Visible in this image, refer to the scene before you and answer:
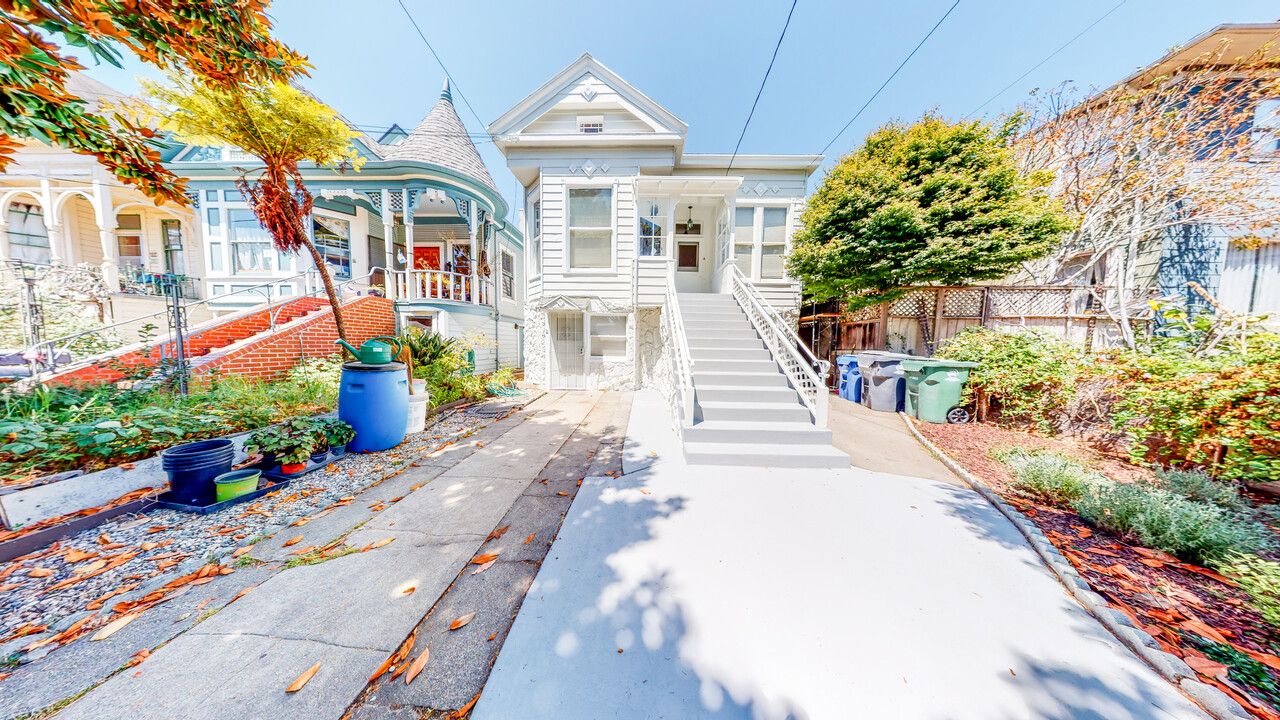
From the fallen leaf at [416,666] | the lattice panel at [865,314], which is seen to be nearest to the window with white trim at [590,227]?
the lattice panel at [865,314]

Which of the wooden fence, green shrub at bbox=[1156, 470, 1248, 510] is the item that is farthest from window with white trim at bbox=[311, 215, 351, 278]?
green shrub at bbox=[1156, 470, 1248, 510]

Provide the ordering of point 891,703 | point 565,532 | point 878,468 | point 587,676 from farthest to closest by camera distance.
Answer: point 878,468, point 565,532, point 587,676, point 891,703

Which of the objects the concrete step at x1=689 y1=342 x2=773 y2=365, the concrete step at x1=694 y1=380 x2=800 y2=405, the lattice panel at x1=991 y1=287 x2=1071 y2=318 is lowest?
the concrete step at x1=694 y1=380 x2=800 y2=405

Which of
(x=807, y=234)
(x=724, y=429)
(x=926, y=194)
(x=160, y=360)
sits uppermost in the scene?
(x=926, y=194)

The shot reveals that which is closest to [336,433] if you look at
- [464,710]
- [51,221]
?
[464,710]

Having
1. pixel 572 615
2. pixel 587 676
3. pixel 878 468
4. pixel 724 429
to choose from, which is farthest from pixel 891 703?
pixel 878 468

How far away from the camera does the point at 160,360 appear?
186 inches

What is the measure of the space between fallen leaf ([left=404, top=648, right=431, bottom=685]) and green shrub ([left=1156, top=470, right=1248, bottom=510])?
5.66m

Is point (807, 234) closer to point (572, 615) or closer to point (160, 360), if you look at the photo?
point (572, 615)

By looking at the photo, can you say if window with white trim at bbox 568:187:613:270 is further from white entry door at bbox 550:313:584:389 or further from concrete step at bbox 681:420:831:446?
concrete step at bbox 681:420:831:446

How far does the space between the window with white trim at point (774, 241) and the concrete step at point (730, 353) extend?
3.68m

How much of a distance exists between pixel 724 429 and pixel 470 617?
3.02 m

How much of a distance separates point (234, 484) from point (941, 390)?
8.81 metres

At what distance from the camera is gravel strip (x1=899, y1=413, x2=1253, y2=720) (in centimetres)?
149
